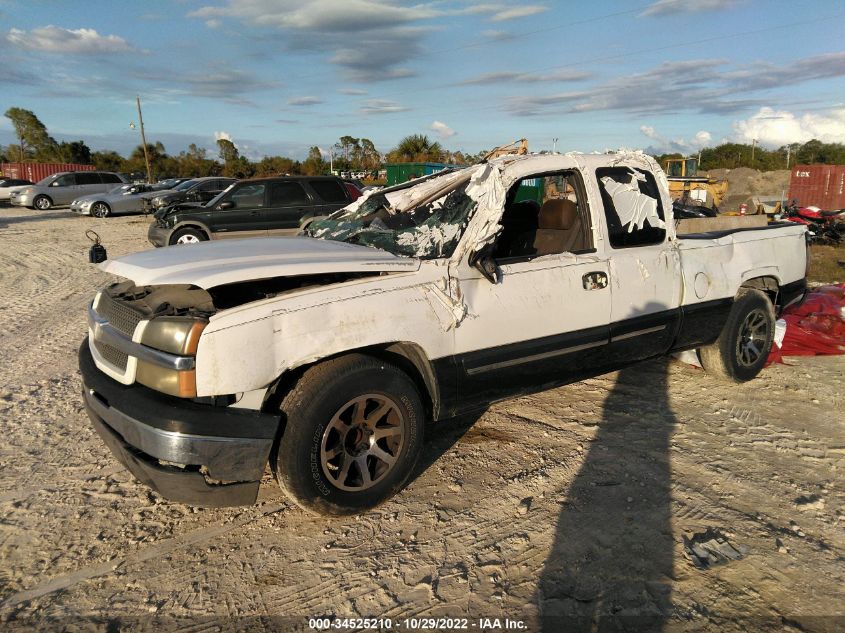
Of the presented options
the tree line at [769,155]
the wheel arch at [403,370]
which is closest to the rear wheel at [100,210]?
the wheel arch at [403,370]

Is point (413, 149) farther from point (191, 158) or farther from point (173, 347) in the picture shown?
point (173, 347)

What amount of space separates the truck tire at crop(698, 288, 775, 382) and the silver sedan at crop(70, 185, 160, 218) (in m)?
22.9

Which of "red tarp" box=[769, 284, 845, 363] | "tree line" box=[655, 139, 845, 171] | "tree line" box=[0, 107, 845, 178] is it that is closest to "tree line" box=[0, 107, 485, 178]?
"tree line" box=[0, 107, 845, 178]

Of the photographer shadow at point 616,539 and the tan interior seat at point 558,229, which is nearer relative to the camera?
the photographer shadow at point 616,539

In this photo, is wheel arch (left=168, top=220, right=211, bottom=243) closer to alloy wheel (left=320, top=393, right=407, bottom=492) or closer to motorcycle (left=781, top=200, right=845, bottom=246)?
alloy wheel (left=320, top=393, right=407, bottom=492)

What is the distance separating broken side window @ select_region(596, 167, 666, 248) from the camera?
13.7 feet

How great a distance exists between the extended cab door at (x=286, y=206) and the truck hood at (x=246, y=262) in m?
8.16

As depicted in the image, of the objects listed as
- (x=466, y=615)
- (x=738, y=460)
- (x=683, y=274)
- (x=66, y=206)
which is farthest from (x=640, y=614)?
(x=66, y=206)

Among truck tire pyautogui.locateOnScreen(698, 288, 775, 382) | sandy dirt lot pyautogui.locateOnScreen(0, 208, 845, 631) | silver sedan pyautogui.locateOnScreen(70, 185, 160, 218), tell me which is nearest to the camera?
sandy dirt lot pyautogui.locateOnScreen(0, 208, 845, 631)

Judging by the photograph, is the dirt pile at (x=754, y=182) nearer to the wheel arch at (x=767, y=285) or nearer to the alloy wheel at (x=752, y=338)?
the wheel arch at (x=767, y=285)

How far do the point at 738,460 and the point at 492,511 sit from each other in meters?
1.75

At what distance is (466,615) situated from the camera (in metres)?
2.58

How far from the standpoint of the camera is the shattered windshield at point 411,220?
3637mm

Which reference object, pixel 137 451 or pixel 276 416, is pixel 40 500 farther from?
pixel 276 416
